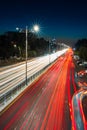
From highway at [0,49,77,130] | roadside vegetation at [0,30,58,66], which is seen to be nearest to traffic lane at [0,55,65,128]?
highway at [0,49,77,130]

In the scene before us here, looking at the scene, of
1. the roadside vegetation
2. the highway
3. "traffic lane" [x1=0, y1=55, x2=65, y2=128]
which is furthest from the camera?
the roadside vegetation

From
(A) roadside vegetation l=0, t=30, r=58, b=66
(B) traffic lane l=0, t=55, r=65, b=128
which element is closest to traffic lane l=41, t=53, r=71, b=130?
(B) traffic lane l=0, t=55, r=65, b=128

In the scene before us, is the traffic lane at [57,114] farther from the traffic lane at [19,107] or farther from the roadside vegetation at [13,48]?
the roadside vegetation at [13,48]

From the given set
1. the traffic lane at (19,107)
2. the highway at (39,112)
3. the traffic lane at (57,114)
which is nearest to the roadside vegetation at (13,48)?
the traffic lane at (19,107)

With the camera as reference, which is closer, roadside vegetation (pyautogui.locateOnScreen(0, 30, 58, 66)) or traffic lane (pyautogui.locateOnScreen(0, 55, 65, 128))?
traffic lane (pyautogui.locateOnScreen(0, 55, 65, 128))

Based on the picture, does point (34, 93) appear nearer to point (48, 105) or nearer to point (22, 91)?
point (22, 91)

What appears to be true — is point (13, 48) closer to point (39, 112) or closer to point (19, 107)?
point (19, 107)

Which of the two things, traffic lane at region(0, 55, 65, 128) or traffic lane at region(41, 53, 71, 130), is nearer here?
traffic lane at region(41, 53, 71, 130)

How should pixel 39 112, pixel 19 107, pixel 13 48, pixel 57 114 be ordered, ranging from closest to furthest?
pixel 57 114 → pixel 39 112 → pixel 19 107 → pixel 13 48

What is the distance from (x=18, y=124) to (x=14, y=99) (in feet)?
31.9

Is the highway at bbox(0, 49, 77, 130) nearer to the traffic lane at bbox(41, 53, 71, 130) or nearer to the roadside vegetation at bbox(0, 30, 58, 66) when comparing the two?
the traffic lane at bbox(41, 53, 71, 130)

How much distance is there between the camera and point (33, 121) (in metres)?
22.2

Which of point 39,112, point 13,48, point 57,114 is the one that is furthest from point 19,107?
point 13,48

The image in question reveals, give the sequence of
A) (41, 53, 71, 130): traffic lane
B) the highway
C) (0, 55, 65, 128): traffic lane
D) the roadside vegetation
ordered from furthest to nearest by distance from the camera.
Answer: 1. the roadside vegetation
2. (0, 55, 65, 128): traffic lane
3. the highway
4. (41, 53, 71, 130): traffic lane
